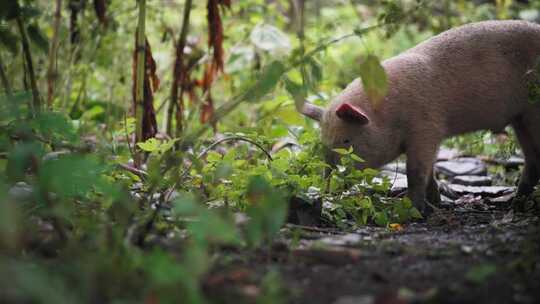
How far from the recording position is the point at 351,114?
423 cm

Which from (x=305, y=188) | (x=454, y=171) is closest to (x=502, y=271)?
(x=305, y=188)

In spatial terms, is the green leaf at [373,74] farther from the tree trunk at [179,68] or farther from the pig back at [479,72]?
the pig back at [479,72]

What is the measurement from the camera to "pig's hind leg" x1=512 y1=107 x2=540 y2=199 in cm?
458

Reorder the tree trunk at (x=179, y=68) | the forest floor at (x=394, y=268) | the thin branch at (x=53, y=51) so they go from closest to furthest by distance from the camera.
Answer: the forest floor at (x=394, y=268), the thin branch at (x=53, y=51), the tree trunk at (x=179, y=68)

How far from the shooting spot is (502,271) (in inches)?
88.8

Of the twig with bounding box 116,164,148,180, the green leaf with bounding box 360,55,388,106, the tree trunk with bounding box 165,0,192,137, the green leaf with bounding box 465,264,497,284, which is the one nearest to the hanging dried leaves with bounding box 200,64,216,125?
the tree trunk with bounding box 165,0,192,137

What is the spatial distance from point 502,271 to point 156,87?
2982mm

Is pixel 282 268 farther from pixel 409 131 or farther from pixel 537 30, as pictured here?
pixel 537 30

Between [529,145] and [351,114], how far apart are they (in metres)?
1.49

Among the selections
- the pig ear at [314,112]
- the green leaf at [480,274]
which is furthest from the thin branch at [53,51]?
the green leaf at [480,274]

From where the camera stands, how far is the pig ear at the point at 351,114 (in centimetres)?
418

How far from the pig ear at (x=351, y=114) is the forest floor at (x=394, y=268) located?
1049mm

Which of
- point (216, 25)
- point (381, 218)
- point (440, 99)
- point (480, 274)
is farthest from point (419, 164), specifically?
point (480, 274)

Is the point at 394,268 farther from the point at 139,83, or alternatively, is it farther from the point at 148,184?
the point at 139,83
